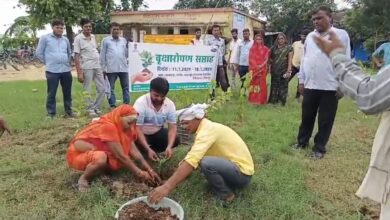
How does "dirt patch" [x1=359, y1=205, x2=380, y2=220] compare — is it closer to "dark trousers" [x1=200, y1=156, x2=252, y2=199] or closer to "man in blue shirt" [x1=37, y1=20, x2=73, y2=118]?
"dark trousers" [x1=200, y1=156, x2=252, y2=199]

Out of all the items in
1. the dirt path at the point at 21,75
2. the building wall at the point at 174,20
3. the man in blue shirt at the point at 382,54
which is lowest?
the dirt path at the point at 21,75

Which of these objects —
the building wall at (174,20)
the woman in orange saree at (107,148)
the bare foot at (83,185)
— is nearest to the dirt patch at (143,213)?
the woman in orange saree at (107,148)

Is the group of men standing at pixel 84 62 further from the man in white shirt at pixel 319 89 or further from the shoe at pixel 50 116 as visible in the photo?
the man in white shirt at pixel 319 89

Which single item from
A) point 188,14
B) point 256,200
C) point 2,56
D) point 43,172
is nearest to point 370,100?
point 256,200

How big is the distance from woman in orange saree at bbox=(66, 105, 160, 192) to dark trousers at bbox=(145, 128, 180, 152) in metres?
0.62

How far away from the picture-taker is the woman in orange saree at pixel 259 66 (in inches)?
334

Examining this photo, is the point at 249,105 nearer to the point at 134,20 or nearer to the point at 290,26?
the point at 134,20

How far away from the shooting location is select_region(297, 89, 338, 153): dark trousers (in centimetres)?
486

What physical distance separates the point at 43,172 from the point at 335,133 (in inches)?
168

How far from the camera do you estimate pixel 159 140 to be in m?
4.59

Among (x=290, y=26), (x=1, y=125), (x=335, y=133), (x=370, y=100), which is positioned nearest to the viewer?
(x=370, y=100)

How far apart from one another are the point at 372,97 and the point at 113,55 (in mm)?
6467

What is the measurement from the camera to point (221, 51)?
8906 millimetres

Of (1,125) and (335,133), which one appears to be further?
(335,133)
